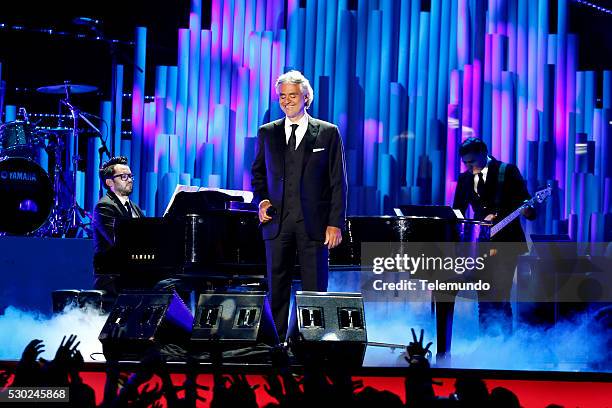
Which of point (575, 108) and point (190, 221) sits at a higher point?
point (575, 108)

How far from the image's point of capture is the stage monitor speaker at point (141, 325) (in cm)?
431

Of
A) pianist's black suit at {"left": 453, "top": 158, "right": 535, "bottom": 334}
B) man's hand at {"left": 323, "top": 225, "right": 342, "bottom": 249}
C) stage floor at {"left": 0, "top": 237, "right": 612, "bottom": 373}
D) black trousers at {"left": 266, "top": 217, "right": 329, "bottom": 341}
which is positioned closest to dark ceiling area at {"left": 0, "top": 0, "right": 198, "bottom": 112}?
stage floor at {"left": 0, "top": 237, "right": 612, "bottom": 373}

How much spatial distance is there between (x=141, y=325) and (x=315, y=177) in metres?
1.17

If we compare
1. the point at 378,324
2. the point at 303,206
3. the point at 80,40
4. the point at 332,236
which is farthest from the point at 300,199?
the point at 80,40

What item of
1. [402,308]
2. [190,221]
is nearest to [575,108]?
[402,308]

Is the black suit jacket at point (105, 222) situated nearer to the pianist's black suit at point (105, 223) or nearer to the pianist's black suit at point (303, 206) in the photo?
the pianist's black suit at point (105, 223)

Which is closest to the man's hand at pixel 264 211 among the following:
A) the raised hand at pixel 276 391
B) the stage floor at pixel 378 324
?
the stage floor at pixel 378 324

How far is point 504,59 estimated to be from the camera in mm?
7648

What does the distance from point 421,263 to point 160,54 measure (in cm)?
405

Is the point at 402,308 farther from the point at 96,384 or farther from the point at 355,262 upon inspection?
the point at 96,384

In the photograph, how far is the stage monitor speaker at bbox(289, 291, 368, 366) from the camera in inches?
167

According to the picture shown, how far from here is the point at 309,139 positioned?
4.76m

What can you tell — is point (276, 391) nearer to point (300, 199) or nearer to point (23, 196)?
point (300, 199)

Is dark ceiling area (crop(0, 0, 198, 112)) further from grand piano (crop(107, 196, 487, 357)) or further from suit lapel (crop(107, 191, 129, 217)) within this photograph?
grand piano (crop(107, 196, 487, 357))
